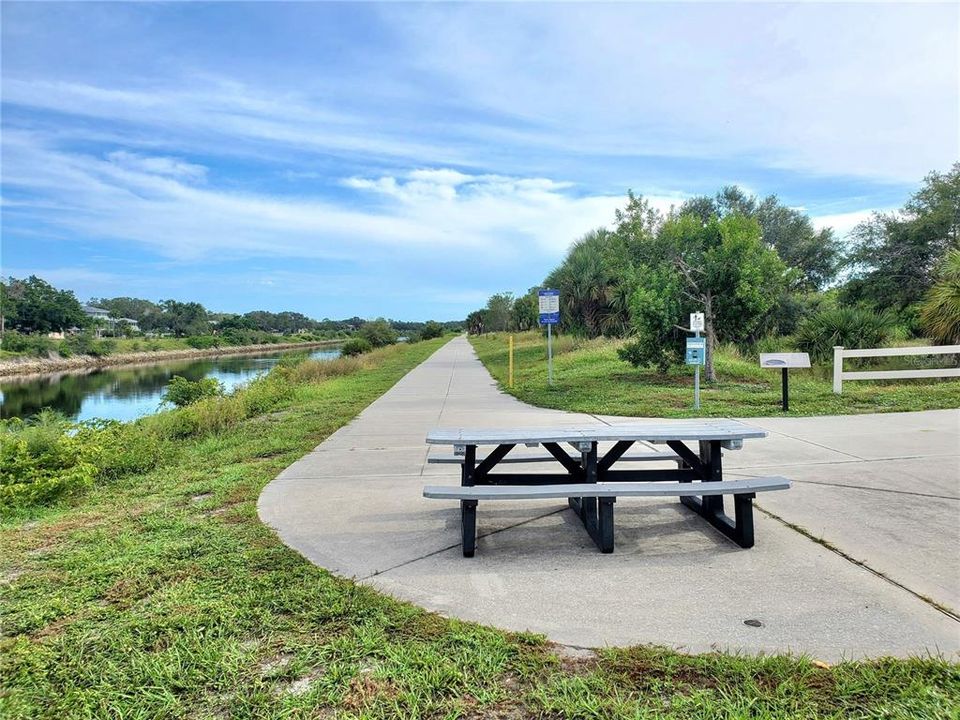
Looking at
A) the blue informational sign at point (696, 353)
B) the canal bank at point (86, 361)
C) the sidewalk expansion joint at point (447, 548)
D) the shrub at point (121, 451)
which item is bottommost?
the canal bank at point (86, 361)

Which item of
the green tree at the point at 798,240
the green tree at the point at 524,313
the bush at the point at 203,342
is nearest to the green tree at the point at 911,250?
the green tree at the point at 798,240

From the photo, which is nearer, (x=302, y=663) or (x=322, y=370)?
(x=302, y=663)

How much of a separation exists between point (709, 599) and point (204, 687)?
2.55 metres

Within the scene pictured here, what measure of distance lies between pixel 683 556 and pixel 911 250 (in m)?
27.4

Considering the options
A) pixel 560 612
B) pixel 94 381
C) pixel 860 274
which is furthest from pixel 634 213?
pixel 94 381

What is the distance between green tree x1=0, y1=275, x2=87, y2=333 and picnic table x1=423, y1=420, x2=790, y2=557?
85.3 meters

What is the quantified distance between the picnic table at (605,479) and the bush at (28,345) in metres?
68.3

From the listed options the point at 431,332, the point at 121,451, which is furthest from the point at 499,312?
the point at 121,451

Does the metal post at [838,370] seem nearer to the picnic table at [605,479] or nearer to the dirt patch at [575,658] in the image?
the picnic table at [605,479]

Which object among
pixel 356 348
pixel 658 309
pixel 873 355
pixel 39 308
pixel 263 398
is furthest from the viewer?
pixel 39 308

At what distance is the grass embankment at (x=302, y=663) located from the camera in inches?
92.7

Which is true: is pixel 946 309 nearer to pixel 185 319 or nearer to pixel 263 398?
pixel 263 398

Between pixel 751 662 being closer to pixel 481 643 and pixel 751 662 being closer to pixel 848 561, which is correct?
pixel 481 643

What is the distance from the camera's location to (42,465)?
600 cm
